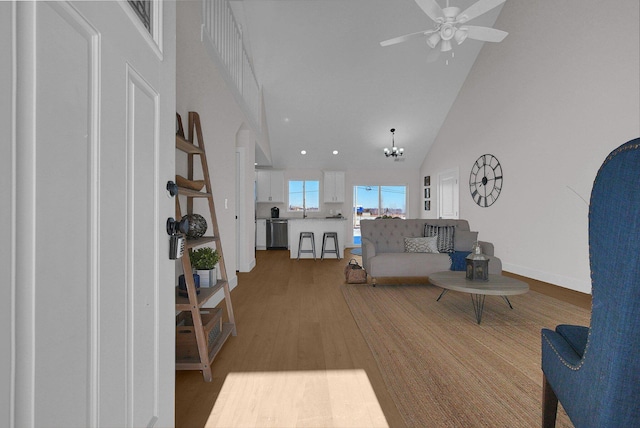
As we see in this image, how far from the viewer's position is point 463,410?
1.67m

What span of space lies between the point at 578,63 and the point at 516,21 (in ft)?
5.37

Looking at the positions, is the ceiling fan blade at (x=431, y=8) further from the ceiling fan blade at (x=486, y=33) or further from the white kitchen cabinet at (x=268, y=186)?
the white kitchen cabinet at (x=268, y=186)

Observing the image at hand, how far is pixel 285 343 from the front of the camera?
98.3 inches

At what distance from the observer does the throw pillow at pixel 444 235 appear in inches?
187

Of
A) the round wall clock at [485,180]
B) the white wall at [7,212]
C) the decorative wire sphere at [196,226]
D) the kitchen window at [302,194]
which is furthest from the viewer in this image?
the kitchen window at [302,194]

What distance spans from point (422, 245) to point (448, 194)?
383 centimetres

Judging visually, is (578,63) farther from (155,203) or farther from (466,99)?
(155,203)

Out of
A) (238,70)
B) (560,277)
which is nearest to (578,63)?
(560,277)

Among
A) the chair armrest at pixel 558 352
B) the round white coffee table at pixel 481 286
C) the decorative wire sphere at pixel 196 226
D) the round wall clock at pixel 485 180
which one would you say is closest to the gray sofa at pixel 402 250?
the round white coffee table at pixel 481 286

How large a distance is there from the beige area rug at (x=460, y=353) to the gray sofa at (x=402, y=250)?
0.45 metres

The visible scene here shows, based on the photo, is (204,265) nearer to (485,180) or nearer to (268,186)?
(485,180)

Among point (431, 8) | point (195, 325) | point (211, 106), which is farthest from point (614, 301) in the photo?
point (431, 8)

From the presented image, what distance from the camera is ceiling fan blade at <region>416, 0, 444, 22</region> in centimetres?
324

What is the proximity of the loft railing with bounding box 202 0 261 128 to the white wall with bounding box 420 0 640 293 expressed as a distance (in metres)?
4.36
